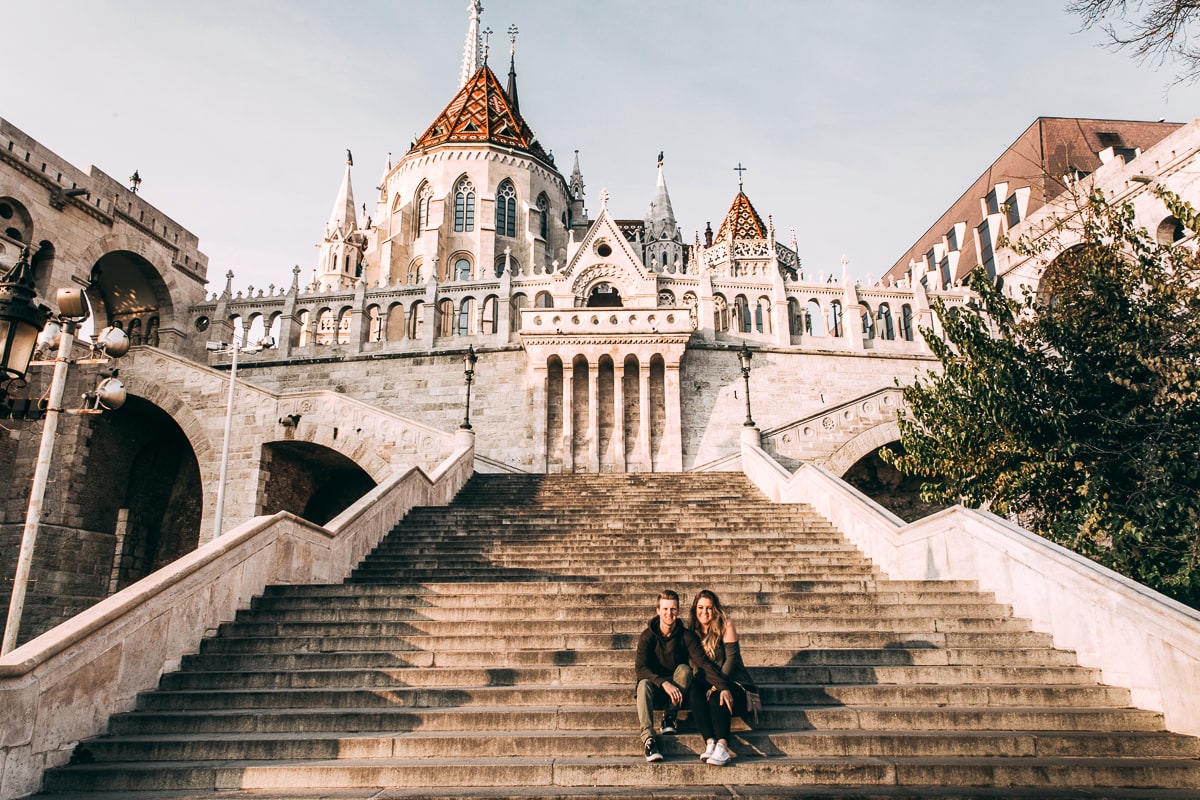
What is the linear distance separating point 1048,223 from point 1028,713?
90.5 feet

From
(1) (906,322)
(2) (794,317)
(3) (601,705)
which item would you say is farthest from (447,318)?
(3) (601,705)

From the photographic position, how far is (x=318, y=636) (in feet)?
25.1

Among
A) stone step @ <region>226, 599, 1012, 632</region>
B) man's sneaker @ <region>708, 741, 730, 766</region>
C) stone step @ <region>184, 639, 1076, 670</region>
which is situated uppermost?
stone step @ <region>226, 599, 1012, 632</region>

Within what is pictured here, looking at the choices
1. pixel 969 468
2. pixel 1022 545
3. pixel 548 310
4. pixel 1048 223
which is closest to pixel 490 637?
pixel 1022 545

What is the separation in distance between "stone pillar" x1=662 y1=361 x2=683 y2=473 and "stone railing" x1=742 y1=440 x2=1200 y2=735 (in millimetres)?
11515

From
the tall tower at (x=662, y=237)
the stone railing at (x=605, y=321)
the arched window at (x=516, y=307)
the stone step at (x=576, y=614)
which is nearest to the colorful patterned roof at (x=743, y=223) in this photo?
the tall tower at (x=662, y=237)

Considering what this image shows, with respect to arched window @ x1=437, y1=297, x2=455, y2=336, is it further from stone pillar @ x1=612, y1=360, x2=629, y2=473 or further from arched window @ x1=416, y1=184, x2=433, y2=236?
stone pillar @ x1=612, y1=360, x2=629, y2=473

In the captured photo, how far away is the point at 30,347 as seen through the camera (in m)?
6.42

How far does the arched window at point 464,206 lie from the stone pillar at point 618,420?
14.9 m

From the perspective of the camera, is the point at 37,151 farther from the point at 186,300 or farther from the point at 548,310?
the point at 548,310

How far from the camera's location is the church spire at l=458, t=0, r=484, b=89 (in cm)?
5281

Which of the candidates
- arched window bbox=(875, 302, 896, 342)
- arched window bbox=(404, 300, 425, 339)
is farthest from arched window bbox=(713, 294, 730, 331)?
arched window bbox=(404, 300, 425, 339)

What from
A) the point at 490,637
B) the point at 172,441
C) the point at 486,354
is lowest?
the point at 490,637

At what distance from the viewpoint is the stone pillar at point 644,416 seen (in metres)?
23.3
